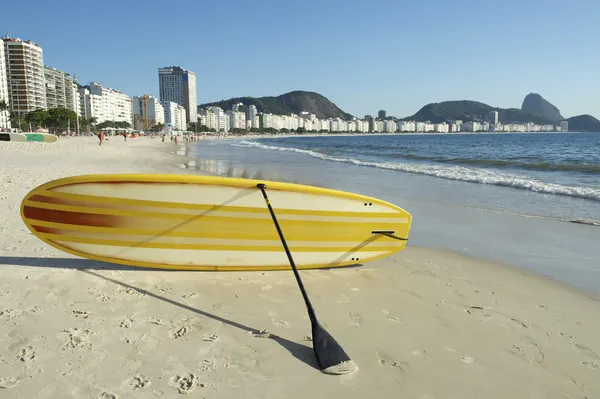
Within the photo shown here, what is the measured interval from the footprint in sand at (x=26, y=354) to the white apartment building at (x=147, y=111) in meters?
167

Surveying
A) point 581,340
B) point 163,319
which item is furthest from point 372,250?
point 163,319

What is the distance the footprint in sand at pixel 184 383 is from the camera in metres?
2.24

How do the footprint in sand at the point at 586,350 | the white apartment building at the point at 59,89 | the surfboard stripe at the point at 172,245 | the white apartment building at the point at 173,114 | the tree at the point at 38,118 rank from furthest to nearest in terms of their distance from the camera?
the white apartment building at the point at 173,114
the white apartment building at the point at 59,89
the tree at the point at 38,118
the surfboard stripe at the point at 172,245
the footprint in sand at the point at 586,350

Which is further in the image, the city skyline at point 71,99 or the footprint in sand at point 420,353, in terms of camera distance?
the city skyline at point 71,99

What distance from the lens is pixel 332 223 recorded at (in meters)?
4.30

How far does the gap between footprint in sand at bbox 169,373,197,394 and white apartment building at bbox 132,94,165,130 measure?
16769 centimetres

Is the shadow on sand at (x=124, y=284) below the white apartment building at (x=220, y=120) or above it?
below

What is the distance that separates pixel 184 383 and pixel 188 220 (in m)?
1.96

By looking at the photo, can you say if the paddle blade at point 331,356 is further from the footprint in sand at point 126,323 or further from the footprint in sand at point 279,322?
the footprint in sand at point 126,323

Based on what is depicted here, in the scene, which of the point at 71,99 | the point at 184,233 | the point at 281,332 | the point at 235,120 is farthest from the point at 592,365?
the point at 235,120

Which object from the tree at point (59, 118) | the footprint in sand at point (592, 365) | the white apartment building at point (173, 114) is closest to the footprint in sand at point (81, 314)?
the footprint in sand at point (592, 365)

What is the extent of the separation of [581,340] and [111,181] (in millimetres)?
4209

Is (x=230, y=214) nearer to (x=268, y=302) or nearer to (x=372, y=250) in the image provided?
(x=268, y=302)

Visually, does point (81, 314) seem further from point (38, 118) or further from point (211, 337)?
point (38, 118)
